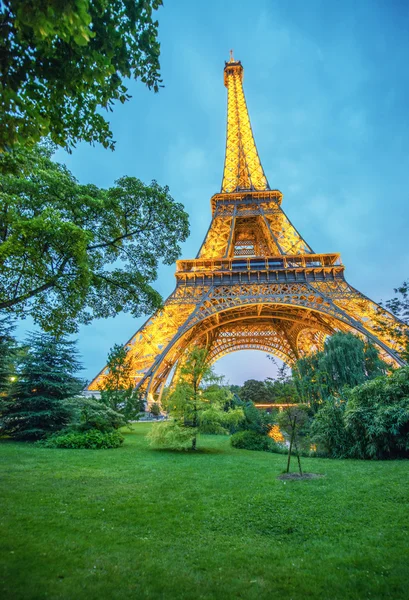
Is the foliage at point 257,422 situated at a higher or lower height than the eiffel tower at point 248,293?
lower

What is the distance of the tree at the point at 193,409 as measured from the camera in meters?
10.0

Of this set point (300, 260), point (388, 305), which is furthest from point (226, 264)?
point (388, 305)

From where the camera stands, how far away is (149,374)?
17.9 m

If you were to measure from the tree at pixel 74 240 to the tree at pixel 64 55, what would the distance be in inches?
52.7

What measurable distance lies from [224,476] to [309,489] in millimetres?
1961

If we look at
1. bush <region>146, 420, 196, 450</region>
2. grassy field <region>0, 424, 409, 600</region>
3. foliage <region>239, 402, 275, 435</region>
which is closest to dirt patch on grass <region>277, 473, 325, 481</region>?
grassy field <region>0, 424, 409, 600</region>

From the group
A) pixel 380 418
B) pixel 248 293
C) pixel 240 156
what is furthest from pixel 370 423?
pixel 240 156

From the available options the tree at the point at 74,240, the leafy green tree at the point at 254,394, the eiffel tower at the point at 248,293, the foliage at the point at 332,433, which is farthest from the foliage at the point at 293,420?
the leafy green tree at the point at 254,394

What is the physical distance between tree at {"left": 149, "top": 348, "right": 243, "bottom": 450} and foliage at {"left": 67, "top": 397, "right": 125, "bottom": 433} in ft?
7.20

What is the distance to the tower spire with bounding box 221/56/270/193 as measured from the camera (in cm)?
3070

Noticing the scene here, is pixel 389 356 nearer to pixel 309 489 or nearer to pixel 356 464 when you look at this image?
pixel 356 464

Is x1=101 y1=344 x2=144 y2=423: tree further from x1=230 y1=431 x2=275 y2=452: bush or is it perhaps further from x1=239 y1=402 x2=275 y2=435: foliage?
x1=239 y1=402 x2=275 y2=435: foliage

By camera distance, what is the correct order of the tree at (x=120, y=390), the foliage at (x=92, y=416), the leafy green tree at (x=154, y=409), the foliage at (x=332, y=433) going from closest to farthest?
the foliage at (x=332, y=433)
the foliage at (x=92, y=416)
the tree at (x=120, y=390)
the leafy green tree at (x=154, y=409)

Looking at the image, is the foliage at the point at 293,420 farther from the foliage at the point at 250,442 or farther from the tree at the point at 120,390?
the tree at the point at 120,390
